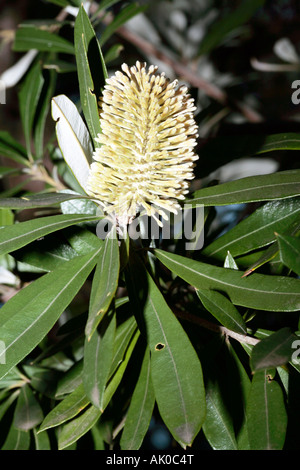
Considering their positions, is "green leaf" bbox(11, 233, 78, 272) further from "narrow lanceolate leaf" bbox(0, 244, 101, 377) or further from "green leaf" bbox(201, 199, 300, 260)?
"green leaf" bbox(201, 199, 300, 260)

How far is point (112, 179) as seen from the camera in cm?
51

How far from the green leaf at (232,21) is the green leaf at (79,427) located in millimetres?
846

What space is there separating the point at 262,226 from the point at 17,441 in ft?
1.78

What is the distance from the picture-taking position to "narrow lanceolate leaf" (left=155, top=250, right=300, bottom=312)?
448 millimetres

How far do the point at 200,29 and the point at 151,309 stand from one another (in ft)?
4.12

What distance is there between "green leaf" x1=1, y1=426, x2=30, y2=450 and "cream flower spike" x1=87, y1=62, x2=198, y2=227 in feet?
1.47

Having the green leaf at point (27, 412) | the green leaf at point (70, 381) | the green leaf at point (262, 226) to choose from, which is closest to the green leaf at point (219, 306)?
the green leaf at point (262, 226)

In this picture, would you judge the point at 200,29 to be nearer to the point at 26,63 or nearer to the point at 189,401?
the point at 26,63

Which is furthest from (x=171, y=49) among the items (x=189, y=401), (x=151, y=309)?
(x=189, y=401)

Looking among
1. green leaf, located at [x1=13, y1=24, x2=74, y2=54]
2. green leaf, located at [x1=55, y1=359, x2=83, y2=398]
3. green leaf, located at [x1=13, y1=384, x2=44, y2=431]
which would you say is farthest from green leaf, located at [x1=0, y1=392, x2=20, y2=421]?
green leaf, located at [x1=13, y1=24, x2=74, y2=54]

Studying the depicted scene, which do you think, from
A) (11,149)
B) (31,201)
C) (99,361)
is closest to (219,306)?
(99,361)

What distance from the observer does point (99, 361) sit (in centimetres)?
40
